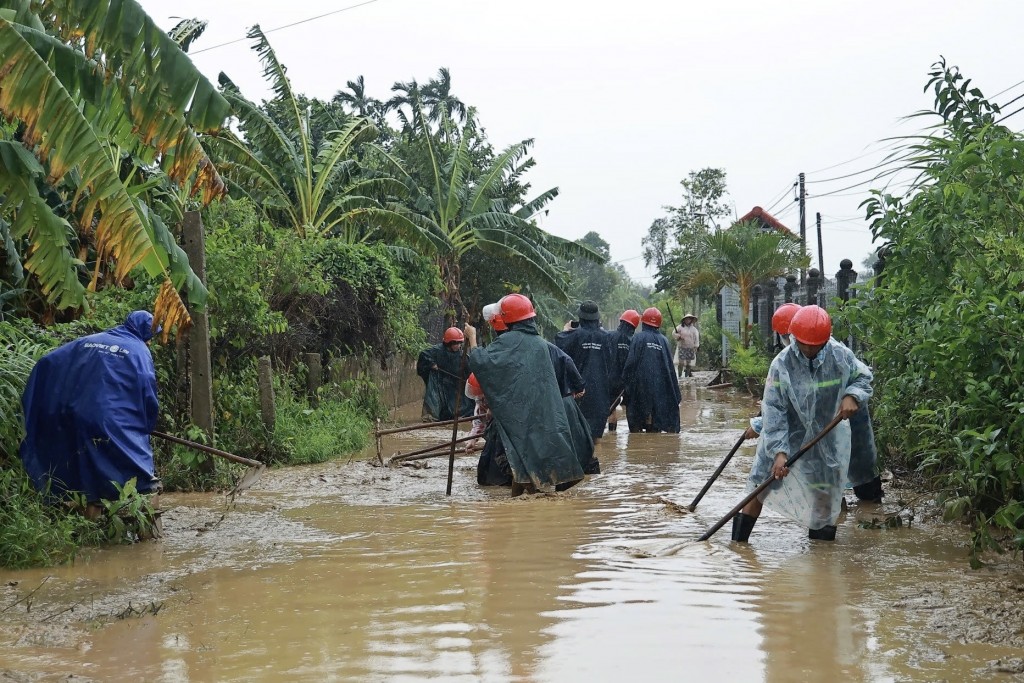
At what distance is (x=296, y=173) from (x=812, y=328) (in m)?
15.2

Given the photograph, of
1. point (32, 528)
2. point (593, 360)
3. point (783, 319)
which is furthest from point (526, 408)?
point (593, 360)

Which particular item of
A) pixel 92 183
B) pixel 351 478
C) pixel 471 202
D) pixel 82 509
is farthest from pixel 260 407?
pixel 471 202

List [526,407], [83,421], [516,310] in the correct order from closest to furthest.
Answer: [83,421] < [526,407] < [516,310]

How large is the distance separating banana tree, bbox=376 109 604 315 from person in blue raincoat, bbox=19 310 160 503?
15949 mm

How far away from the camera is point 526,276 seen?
27.6m

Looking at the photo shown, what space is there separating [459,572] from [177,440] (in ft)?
9.48

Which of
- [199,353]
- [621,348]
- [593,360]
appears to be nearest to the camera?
[199,353]

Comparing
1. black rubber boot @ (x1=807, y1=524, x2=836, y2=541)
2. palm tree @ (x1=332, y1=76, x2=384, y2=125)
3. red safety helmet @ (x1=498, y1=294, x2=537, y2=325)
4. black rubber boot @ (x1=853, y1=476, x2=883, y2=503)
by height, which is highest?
palm tree @ (x1=332, y1=76, x2=384, y2=125)

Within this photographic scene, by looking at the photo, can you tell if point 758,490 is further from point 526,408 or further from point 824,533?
point 526,408

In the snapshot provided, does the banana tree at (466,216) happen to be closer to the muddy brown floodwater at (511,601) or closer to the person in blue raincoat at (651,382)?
the person in blue raincoat at (651,382)

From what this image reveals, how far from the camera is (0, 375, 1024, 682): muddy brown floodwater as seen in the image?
484 centimetres

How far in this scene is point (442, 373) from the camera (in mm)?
13633

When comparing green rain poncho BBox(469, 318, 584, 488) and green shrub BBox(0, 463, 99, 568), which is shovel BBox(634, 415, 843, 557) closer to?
green rain poncho BBox(469, 318, 584, 488)

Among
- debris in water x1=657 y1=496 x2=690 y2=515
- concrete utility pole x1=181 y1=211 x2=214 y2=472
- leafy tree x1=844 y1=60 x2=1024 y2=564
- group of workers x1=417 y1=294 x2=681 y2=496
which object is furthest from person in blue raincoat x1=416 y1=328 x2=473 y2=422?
leafy tree x1=844 y1=60 x2=1024 y2=564
